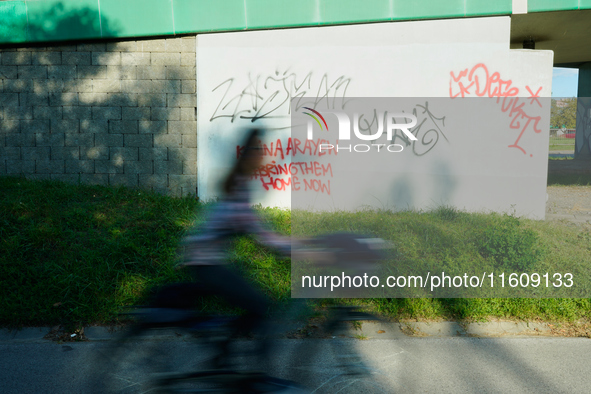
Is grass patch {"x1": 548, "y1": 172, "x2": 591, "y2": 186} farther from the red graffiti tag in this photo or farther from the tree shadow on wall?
the tree shadow on wall

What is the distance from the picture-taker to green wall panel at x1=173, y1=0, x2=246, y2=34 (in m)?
7.37

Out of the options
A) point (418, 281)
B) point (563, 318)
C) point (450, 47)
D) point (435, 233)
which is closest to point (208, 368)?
point (418, 281)

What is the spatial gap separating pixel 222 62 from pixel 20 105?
127 inches

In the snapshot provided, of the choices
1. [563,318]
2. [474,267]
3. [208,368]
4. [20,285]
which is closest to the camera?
[208,368]

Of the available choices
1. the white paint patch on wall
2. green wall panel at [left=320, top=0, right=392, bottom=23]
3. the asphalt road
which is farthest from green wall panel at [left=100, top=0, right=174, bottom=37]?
the asphalt road

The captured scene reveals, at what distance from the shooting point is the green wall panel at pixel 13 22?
754cm

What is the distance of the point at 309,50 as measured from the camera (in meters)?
7.35

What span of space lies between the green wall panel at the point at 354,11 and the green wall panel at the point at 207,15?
1239mm

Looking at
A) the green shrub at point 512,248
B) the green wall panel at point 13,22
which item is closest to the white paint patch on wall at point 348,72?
the green shrub at point 512,248

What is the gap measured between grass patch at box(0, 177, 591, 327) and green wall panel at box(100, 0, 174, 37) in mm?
2464

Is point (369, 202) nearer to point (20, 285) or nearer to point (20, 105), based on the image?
point (20, 285)

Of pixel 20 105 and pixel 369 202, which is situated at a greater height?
pixel 20 105

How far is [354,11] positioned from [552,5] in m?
2.87

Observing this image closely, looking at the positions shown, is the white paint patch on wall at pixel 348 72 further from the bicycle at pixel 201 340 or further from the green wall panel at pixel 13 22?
the bicycle at pixel 201 340
